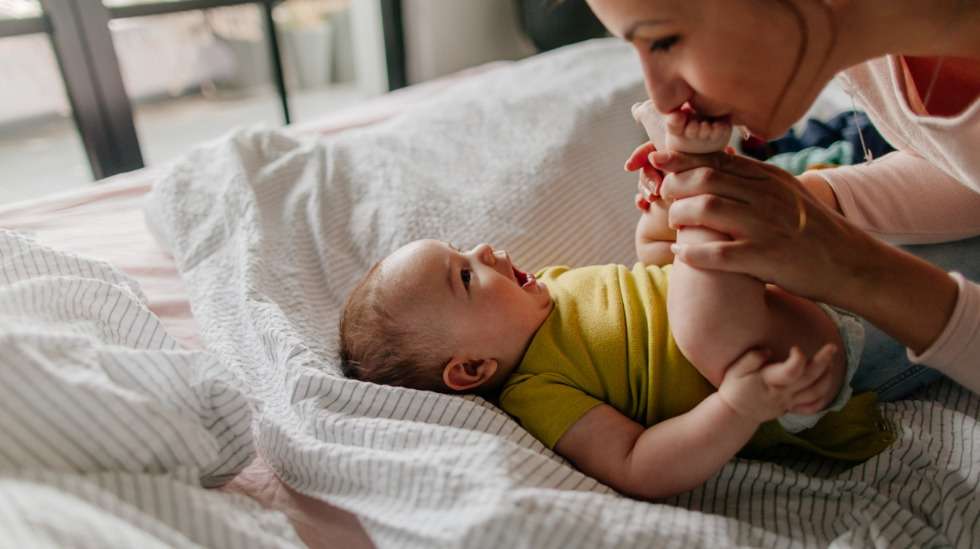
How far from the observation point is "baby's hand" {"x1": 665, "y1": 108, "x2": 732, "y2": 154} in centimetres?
65

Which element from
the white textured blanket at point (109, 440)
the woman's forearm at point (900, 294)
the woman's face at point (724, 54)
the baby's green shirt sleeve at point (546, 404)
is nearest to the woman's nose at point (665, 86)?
the woman's face at point (724, 54)

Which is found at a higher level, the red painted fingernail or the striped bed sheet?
the red painted fingernail

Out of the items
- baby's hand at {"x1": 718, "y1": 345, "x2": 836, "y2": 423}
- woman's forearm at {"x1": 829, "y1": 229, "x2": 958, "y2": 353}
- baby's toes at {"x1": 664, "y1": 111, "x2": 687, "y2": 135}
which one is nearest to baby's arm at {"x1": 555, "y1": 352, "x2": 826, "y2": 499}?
baby's hand at {"x1": 718, "y1": 345, "x2": 836, "y2": 423}

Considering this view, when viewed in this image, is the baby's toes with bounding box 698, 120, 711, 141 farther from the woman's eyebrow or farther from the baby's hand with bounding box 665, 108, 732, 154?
the woman's eyebrow

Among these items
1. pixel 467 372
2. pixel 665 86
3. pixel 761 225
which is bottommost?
pixel 467 372

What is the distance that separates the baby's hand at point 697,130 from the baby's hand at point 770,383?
0.65ft

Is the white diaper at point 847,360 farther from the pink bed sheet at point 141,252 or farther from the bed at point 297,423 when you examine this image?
the pink bed sheet at point 141,252

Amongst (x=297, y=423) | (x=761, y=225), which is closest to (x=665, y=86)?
(x=761, y=225)

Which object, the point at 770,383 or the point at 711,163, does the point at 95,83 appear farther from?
the point at 770,383

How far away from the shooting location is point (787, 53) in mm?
587

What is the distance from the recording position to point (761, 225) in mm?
646

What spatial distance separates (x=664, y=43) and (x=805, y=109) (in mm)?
148

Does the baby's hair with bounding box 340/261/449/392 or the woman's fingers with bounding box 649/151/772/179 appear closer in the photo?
the woman's fingers with bounding box 649/151/772/179

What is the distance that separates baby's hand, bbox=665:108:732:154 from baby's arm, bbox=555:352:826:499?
200mm
